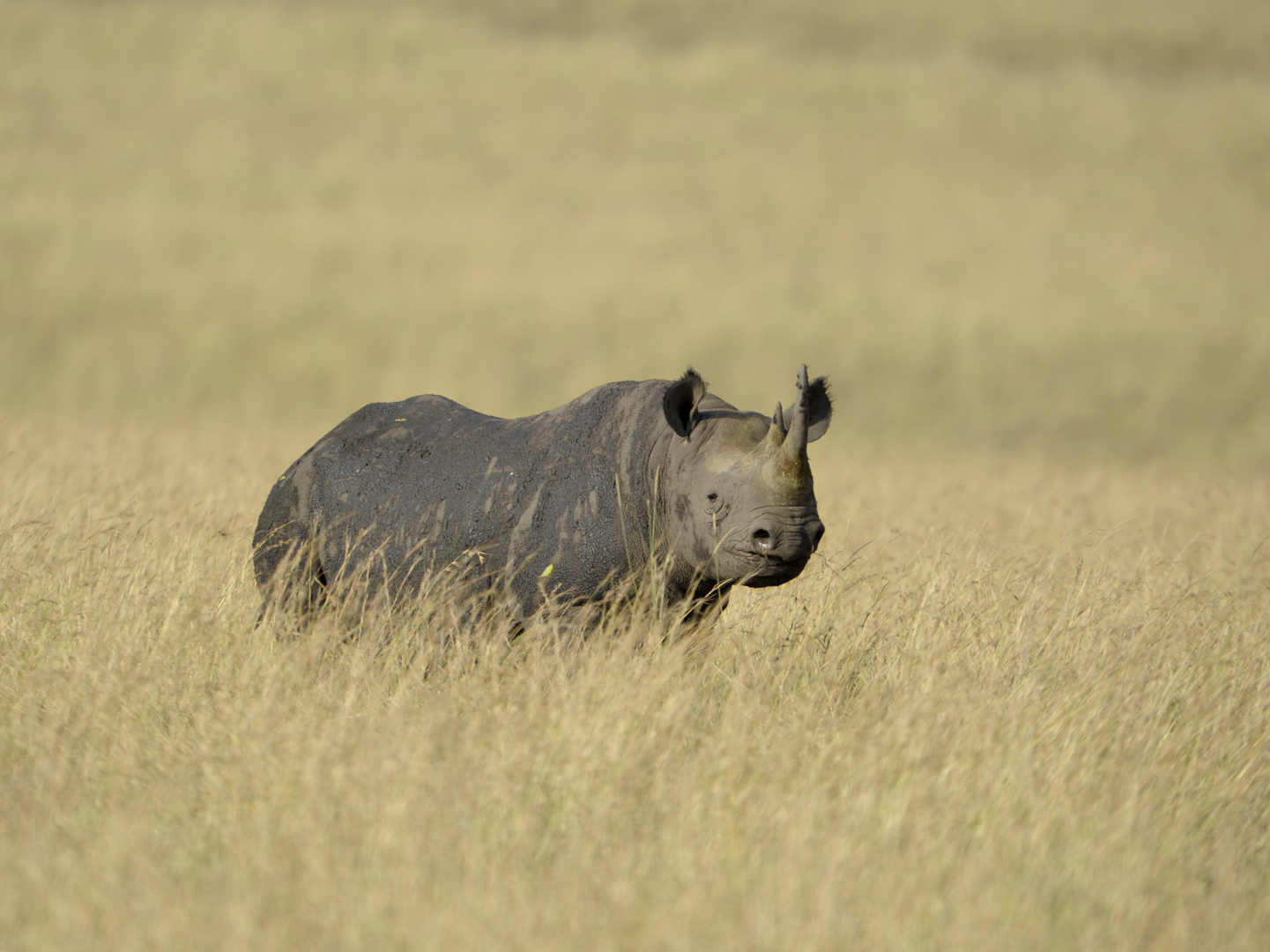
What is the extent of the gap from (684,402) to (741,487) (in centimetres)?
46

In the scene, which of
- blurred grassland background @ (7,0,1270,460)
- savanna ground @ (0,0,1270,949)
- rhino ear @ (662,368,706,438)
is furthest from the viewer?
blurred grassland background @ (7,0,1270,460)

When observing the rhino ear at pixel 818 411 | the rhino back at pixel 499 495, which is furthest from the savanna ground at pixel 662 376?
the rhino ear at pixel 818 411

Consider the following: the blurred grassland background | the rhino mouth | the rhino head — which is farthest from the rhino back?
the blurred grassland background

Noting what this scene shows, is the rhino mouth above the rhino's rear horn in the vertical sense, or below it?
below

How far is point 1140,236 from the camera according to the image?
26969 millimetres

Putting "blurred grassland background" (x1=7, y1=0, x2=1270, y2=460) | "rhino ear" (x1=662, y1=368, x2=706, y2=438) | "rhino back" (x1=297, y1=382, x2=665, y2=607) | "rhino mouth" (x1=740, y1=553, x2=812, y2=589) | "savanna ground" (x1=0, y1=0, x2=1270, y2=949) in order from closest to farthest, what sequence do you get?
"savanna ground" (x1=0, y1=0, x2=1270, y2=949) < "rhino mouth" (x1=740, y1=553, x2=812, y2=589) < "rhino ear" (x1=662, y1=368, x2=706, y2=438) < "rhino back" (x1=297, y1=382, x2=665, y2=607) < "blurred grassland background" (x1=7, y1=0, x2=1270, y2=460)

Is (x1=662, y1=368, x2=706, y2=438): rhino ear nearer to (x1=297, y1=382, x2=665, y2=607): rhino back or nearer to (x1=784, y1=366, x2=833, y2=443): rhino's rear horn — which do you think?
(x1=297, y1=382, x2=665, y2=607): rhino back

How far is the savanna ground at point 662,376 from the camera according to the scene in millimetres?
3910

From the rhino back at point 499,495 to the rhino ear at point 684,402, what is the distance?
247mm

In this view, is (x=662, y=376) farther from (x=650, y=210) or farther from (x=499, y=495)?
(x=499, y=495)

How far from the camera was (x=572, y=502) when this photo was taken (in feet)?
18.0

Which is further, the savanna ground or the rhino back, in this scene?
the rhino back

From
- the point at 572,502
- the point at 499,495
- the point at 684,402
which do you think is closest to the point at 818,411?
the point at 684,402

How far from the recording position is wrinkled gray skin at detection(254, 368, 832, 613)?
16.7 ft
